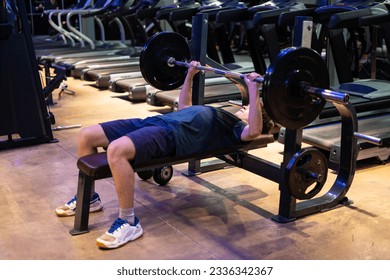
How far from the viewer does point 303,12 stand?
4480mm

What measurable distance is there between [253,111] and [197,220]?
0.67 meters

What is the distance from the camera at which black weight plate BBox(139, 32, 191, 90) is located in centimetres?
346

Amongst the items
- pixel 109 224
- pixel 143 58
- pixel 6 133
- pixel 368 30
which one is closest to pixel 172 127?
pixel 109 224

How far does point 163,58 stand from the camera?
11.5 feet

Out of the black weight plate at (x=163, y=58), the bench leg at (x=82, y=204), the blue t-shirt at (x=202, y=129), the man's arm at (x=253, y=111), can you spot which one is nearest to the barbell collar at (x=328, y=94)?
the man's arm at (x=253, y=111)

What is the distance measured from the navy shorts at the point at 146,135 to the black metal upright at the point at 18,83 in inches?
65.3

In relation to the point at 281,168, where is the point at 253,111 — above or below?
above

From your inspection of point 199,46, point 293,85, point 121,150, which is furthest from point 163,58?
point 293,85

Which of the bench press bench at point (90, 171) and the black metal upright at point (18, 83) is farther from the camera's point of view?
the black metal upright at point (18, 83)

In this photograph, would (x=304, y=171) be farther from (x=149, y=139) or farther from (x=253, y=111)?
(x=149, y=139)

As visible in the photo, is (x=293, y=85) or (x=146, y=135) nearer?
(x=293, y=85)

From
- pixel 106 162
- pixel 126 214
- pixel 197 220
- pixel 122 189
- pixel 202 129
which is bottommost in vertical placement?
pixel 197 220

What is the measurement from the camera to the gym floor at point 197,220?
8.24 feet

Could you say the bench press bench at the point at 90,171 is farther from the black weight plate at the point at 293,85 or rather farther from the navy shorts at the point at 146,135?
the black weight plate at the point at 293,85
